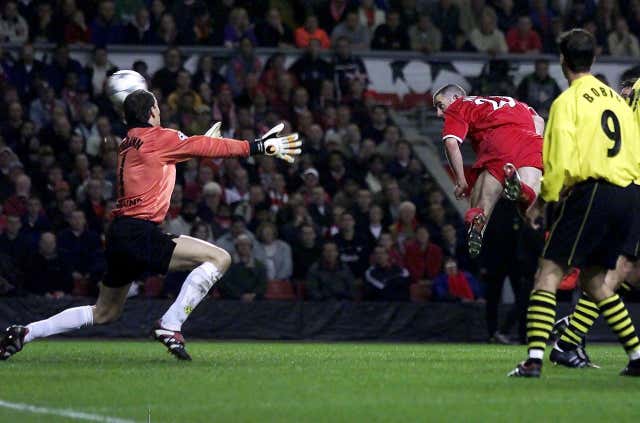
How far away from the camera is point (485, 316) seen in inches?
717

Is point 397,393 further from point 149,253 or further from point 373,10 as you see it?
point 373,10

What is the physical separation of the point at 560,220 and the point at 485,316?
31.6 feet

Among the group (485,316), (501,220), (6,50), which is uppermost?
(6,50)

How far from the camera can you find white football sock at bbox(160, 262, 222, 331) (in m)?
10.5

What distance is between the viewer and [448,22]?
2358cm

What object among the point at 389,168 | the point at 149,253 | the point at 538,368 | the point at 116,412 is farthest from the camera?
the point at 389,168

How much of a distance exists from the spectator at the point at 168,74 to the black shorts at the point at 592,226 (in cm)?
1243

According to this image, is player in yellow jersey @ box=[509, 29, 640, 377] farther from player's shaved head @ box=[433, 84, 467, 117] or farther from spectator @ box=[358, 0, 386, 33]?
spectator @ box=[358, 0, 386, 33]

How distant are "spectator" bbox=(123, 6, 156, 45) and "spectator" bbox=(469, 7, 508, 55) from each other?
17.9ft

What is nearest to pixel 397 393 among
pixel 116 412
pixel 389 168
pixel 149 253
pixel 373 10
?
pixel 116 412

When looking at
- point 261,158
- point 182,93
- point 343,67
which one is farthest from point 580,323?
point 343,67

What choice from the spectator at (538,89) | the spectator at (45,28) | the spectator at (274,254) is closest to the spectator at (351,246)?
the spectator at (274,254)

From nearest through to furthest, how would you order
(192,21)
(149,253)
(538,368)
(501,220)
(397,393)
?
1. (397,393)
2. (538,368)
3. (149,253)
4. (501,220)
5. (192,21)

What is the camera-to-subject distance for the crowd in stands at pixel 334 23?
2134cm
